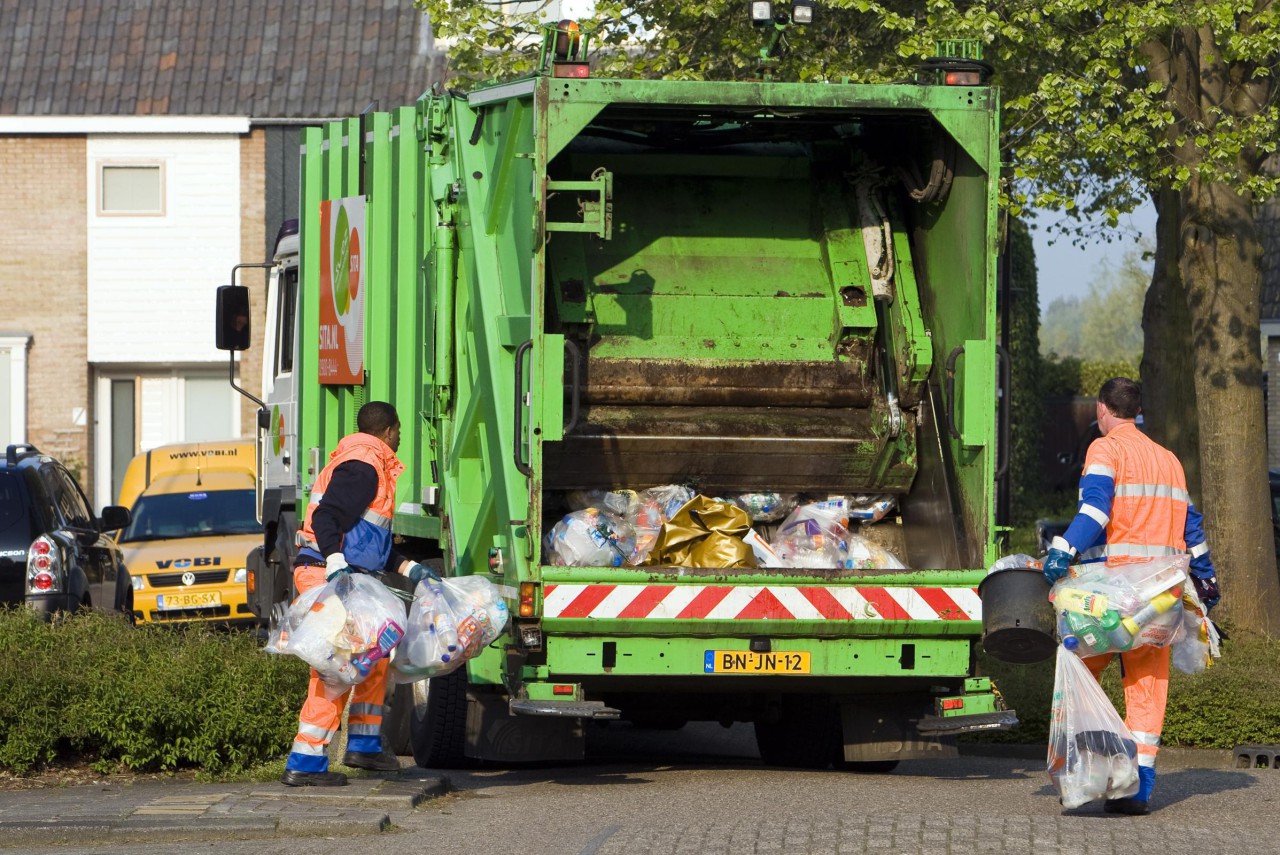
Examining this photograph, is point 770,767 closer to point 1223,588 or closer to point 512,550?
point 512,550

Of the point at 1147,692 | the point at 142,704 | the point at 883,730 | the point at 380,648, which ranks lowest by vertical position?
the point at 883,730

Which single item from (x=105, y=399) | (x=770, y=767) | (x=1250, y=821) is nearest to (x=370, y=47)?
(x=105, y=399)

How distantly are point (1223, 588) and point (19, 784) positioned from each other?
22.8 ft

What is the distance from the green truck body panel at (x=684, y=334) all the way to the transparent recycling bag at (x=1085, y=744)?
744mm

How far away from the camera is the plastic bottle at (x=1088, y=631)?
7461 mm

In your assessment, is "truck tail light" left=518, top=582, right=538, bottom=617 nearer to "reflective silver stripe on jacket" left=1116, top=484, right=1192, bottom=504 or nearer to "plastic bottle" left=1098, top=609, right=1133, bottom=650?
"plastic bottle" left=1098, top=609, right=1133, bottom=650

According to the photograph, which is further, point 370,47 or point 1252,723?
point 370,47

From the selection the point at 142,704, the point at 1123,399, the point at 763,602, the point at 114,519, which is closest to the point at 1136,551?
the point at 1123,399

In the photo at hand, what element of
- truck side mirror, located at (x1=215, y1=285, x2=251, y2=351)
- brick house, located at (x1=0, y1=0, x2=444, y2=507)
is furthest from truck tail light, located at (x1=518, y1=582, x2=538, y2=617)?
brick house, located at (x1=0, y1=0, x2=444, y2=507)

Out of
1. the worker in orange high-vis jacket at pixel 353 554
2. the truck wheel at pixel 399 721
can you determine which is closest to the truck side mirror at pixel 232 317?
the truck wheel at pixel 399 721

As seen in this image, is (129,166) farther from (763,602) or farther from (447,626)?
(763,602)

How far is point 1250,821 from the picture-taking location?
760 cm

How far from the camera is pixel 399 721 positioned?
946 cm

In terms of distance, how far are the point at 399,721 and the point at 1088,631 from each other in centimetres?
337
